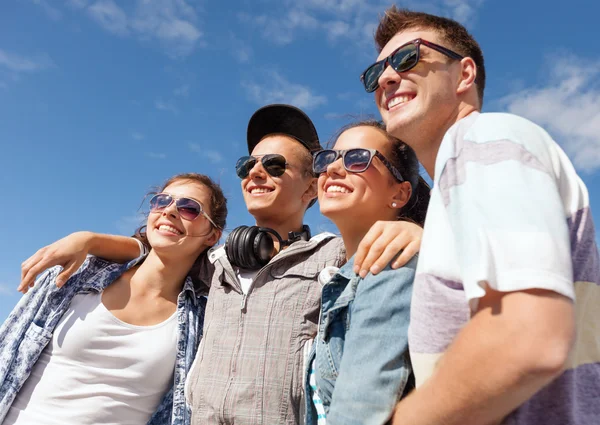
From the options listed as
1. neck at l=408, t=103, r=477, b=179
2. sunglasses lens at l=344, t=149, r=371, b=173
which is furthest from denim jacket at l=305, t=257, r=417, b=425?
sunglasses lens at l=344, t=149, r=371, b=173

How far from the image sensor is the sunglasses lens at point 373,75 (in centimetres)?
300

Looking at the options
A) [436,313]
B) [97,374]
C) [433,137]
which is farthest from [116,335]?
[436,313]

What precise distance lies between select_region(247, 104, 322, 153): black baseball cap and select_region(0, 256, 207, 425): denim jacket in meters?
1.69

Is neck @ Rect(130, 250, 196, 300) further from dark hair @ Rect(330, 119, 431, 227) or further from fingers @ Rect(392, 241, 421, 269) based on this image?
fingers @ Rect(392, 241, 421, 269)

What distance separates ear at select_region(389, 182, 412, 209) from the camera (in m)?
3.28

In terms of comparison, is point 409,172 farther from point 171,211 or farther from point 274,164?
point 171,211

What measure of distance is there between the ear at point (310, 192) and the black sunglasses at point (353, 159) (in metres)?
1.08

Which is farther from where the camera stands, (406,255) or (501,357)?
(406,255)

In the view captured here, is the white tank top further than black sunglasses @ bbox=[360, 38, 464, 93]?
Yes

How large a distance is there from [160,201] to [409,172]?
2.57m

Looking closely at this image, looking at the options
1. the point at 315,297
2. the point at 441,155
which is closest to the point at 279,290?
the point at 315,297

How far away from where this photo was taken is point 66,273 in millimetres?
4352

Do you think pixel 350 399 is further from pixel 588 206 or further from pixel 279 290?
pixel 279 290

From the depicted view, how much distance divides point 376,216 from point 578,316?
1.65 m
